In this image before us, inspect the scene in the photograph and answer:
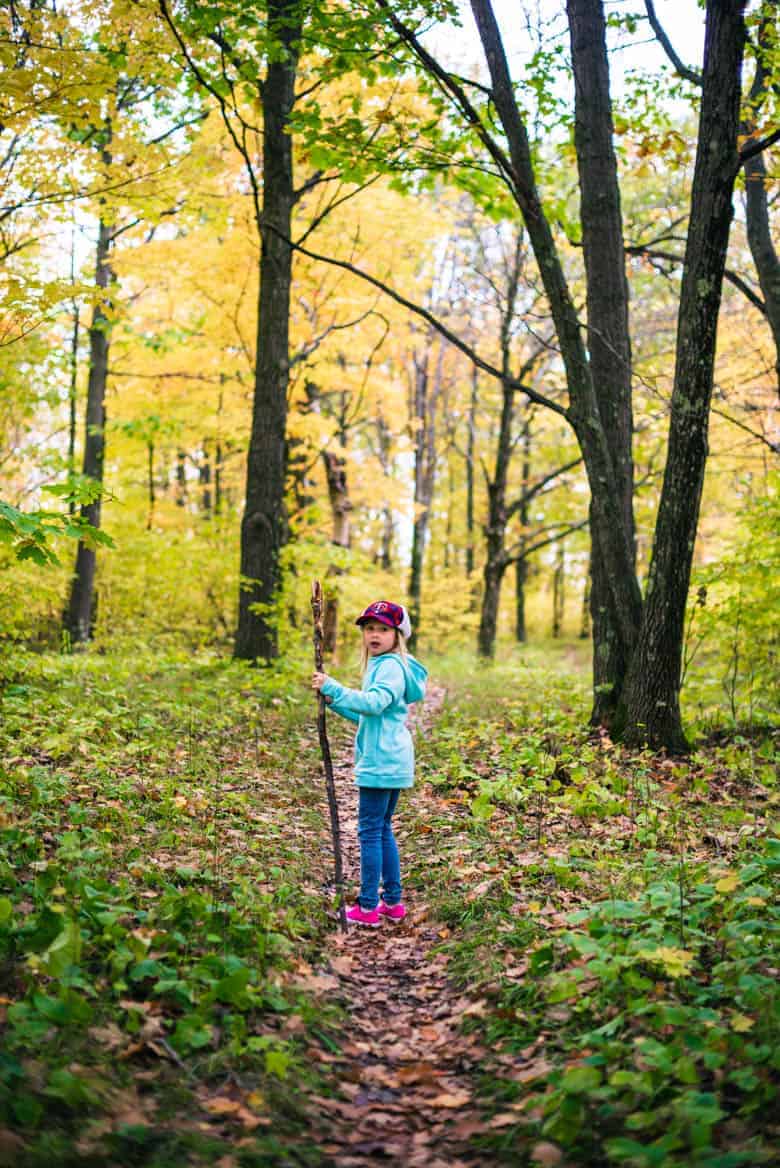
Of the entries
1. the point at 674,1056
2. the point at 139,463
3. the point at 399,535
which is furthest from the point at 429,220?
the point at 399,535

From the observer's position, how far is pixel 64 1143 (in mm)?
2436

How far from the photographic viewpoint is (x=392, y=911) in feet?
16.9

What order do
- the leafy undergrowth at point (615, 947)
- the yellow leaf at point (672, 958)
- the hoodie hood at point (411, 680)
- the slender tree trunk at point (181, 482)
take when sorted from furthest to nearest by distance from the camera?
1. the slender tree trunk at point (181, 482)
2. the hoodie hood at point (411, 680)
3. the yellow leaf at point (672, 958)
4. the leafy undergrowth at point (615, 947)

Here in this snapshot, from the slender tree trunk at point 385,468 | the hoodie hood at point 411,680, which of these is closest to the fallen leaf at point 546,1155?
the hoodie hood at point 411,680

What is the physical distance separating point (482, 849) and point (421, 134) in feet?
23.9

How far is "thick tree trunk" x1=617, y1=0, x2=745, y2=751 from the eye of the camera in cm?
691

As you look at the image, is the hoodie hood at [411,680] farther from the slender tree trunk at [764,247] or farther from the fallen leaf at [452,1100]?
the slender tree trunk at [764,247]

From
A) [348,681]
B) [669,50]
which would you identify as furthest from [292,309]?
[669,50]

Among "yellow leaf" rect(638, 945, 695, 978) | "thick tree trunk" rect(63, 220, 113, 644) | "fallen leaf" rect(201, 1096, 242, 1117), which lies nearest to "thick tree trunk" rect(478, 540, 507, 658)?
"thick tree trunk" rect(63, 220, 113, 644)

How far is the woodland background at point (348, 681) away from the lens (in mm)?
3078

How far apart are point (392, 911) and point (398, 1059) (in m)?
1.48

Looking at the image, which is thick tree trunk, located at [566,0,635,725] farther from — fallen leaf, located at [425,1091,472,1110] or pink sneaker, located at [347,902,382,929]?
fallen leaf, located at [425,1091,472,1110]

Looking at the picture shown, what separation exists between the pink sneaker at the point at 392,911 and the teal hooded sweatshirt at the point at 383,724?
0.74m

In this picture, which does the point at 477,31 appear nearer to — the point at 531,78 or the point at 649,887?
the point at 531,78
